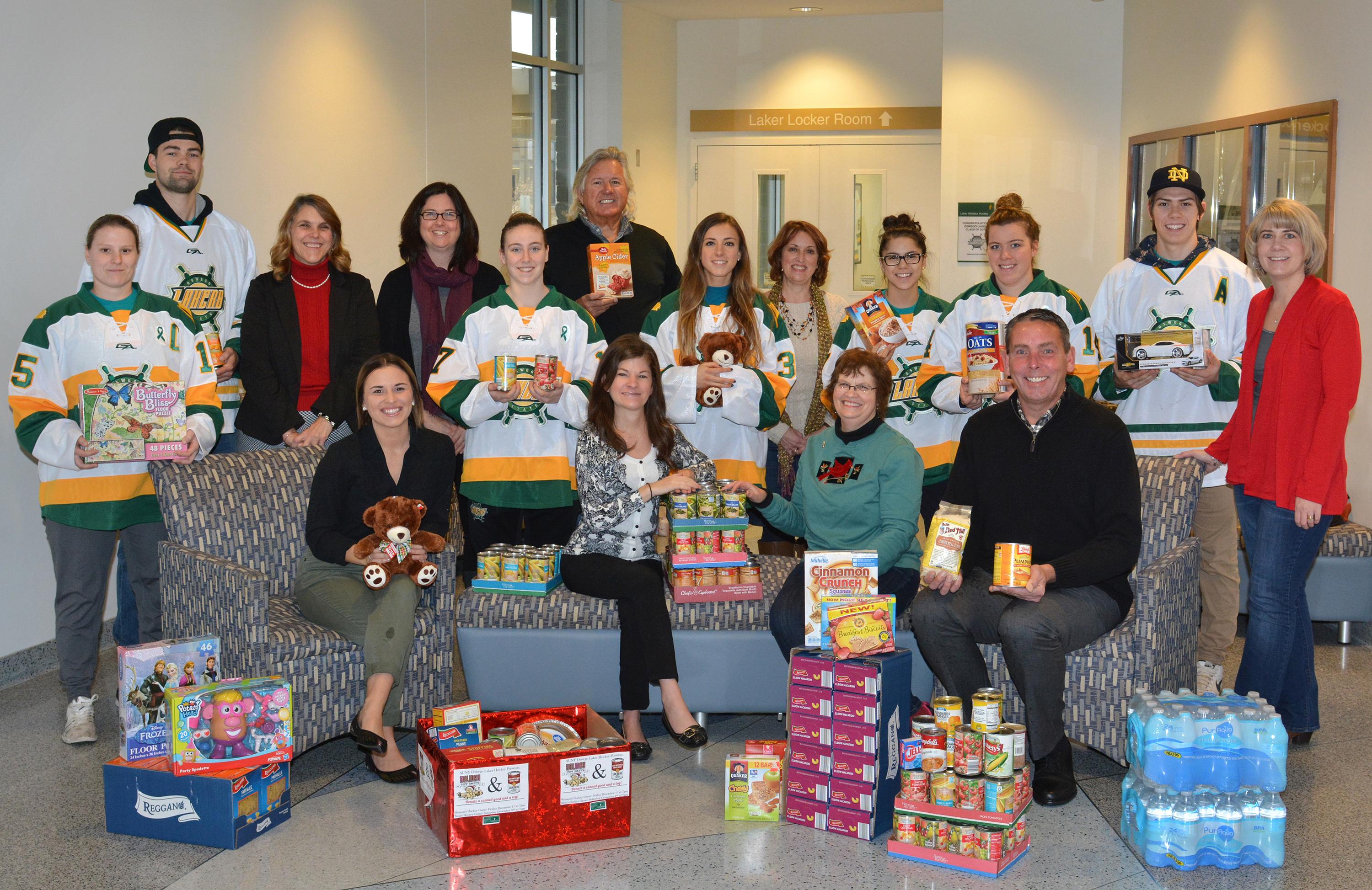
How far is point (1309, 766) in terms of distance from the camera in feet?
11.7

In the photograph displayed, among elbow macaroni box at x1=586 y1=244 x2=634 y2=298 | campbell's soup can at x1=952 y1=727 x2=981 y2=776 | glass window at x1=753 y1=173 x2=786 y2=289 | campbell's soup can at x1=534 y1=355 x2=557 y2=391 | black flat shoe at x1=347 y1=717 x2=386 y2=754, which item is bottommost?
black flat shoe at x1=347 y1=717 x2=386 y2=754

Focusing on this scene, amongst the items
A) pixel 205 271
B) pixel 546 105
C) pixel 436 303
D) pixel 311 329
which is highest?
pixel 546 105

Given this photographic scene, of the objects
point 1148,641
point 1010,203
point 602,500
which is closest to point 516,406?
point 602,500

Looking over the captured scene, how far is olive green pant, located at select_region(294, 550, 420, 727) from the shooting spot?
11.6 feet

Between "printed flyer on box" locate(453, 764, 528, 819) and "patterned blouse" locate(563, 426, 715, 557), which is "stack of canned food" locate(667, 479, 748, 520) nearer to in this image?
"patterned blouse" locate(563, 426, 715, 557)

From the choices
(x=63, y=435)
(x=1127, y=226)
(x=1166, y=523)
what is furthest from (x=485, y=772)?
(x=1127, y=226)

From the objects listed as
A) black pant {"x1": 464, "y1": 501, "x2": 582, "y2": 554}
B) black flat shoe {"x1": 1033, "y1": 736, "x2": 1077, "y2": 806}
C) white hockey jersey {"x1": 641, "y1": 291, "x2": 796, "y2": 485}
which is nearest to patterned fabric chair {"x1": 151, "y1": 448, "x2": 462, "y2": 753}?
black pant {"x1": 464, "y1": 501, "x2": 582, "y2": 554}

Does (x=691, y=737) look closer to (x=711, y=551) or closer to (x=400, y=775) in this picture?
(x=711, y=551)

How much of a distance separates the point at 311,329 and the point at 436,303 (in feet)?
1.60

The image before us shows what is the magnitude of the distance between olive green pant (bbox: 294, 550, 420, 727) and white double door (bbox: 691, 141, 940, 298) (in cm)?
656

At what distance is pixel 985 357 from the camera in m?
4.10

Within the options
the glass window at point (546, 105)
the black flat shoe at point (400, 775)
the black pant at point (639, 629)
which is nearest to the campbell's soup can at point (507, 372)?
the black pant at point (639, 629)

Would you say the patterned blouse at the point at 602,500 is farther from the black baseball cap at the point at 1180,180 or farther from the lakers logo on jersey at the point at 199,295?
the black baseball cap at the point at 1180,180

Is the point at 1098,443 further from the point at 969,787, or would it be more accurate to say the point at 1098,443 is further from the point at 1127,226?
the point at 1127,226
